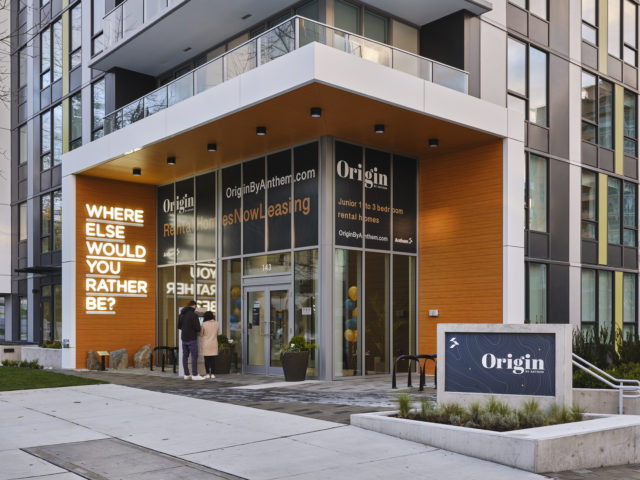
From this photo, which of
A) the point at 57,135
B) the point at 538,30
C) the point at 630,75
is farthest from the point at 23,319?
the point at 630,75

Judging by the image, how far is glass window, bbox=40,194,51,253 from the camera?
2680cm

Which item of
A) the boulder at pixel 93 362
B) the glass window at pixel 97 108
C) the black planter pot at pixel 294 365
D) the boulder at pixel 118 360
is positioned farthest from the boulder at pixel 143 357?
the glass window at pixel 97 108

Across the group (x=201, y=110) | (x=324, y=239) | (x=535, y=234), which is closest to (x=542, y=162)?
(x=535, y=234)

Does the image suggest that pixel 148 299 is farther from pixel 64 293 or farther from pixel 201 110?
pixel 201 110

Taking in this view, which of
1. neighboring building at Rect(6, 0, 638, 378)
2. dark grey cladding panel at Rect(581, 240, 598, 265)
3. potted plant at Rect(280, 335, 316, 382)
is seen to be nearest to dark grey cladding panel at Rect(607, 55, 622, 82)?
neighboring building at Rect(6, 0, 638, 378)

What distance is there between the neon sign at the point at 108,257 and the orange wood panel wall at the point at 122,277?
0.11 metres

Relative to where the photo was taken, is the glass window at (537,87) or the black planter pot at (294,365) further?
the glass window at (537,87)

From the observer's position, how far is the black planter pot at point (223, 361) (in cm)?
1820

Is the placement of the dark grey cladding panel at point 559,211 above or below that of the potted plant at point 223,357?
above

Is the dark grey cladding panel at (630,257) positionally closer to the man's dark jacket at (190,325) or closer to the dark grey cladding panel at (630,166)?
the dark grey cladding panel at (630,166)

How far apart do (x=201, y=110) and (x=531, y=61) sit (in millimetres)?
9467

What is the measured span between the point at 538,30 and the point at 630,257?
780 cm

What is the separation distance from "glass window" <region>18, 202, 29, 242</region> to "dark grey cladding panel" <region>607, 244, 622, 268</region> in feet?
70.5

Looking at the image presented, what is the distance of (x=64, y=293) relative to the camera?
20938 millimetres
